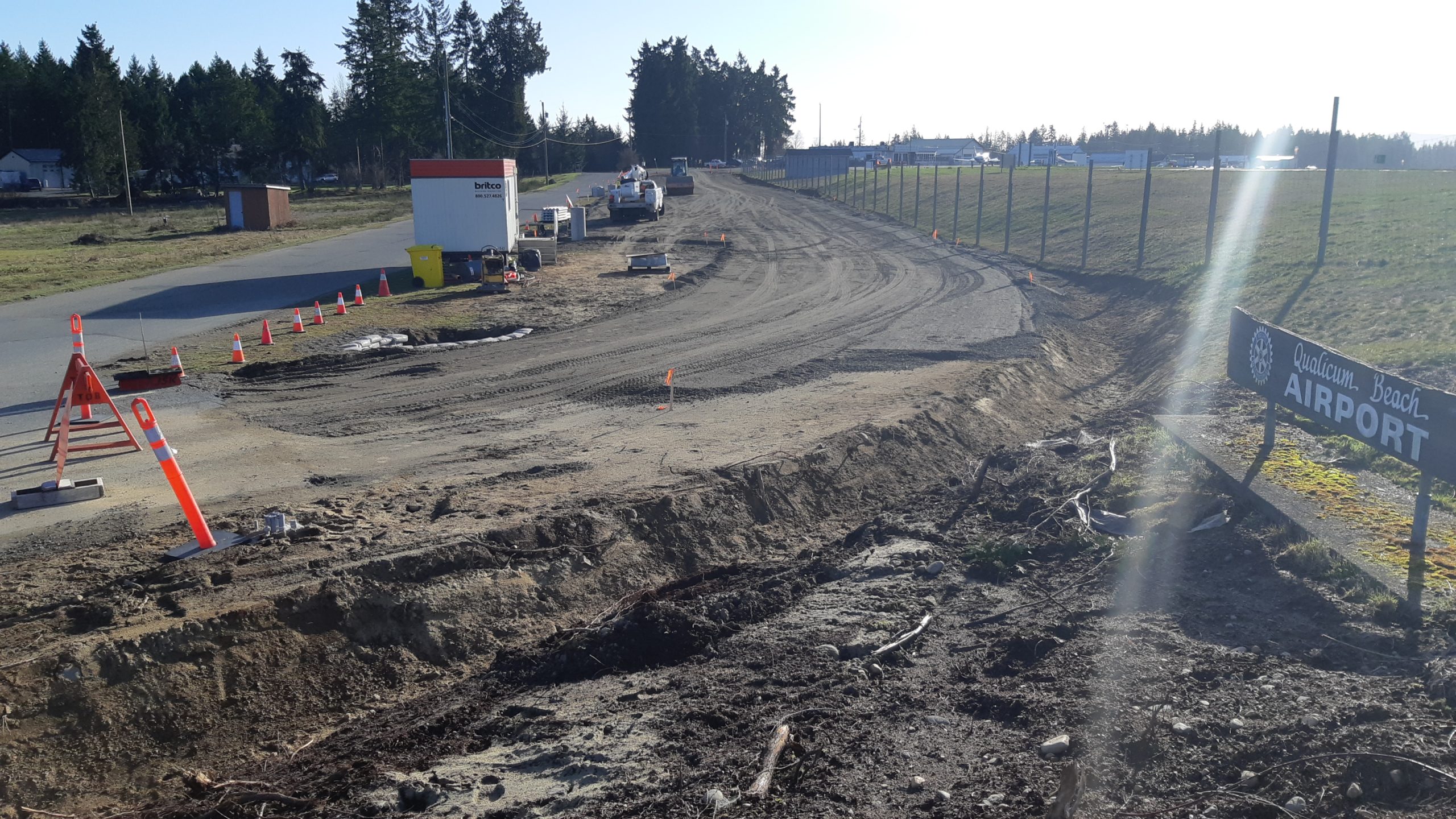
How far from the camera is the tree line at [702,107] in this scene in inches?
4934

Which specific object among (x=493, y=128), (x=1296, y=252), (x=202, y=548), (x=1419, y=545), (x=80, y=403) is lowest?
(x=202, y=548)

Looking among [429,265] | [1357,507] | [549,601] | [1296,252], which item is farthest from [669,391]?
[1296,252]

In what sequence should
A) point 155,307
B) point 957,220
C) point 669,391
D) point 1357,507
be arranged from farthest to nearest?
point 957,220, point 155,307, point 669,391, point 1357,507

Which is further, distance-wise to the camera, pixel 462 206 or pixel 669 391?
pixel 462 206

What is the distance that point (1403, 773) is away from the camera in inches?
173

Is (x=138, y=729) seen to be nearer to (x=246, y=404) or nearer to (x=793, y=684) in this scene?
(x=793, y=684)

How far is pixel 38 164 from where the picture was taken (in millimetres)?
91375

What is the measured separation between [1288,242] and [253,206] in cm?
4120

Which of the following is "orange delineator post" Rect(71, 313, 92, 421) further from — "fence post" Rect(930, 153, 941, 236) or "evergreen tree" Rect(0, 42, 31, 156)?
"evergreen tree" Rect(0, 42, 31, 156)

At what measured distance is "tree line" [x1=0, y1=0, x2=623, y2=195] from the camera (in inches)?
3066

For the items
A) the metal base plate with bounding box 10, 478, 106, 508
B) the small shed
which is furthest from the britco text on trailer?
the small shed

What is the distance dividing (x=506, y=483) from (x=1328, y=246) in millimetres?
18255

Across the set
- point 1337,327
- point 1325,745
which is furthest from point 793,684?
point 1337,327

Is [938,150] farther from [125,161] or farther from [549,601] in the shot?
[549,601]
